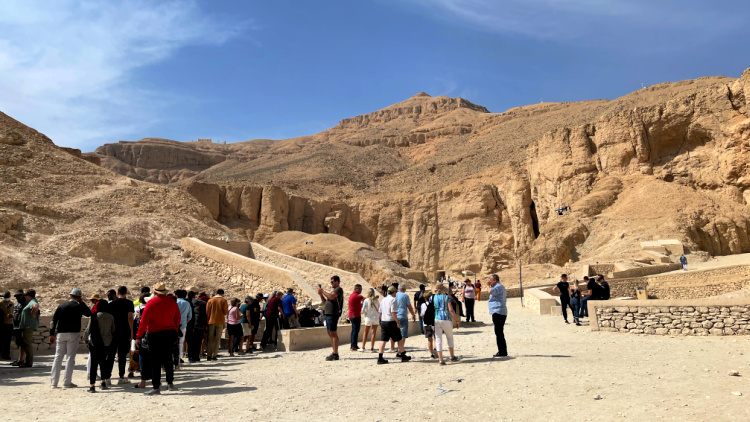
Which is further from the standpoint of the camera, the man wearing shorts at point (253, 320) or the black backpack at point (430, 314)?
the man wearing shorts at point (253, 320)

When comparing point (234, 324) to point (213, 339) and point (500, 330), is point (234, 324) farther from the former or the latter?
point (500, 330)

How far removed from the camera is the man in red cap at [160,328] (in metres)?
6.65

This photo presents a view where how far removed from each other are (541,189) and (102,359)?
3876 cm

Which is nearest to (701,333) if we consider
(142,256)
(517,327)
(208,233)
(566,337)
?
(566,337)

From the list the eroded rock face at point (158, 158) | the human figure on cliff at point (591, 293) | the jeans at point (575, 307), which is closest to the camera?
the jeans at point (575, 307)

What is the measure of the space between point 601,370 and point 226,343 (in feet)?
23.8

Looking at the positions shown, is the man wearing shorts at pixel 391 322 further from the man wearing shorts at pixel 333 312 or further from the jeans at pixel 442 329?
the man wearing shorts at pixel 333 312

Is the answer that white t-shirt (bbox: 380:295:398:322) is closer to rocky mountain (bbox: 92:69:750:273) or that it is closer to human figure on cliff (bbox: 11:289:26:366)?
human figure on cliff (bbox: 11:289:26:366)

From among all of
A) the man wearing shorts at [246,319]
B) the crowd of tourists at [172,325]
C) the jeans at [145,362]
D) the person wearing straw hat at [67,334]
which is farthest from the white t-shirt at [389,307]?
the person wearing straw hat at [67,334]

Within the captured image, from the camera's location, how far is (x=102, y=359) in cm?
702

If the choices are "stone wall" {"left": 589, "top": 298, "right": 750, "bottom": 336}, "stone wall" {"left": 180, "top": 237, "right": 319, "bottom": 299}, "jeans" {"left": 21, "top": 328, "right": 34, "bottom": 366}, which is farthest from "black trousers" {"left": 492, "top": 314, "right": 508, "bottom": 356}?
"stone wall" {"left": 180, "top": 237, "right": 319, "bottom": 299}

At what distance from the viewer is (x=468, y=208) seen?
155ft

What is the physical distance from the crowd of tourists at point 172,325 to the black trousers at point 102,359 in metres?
0.01

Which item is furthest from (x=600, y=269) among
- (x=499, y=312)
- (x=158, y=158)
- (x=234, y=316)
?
(x=158, y=158)
